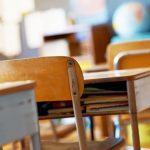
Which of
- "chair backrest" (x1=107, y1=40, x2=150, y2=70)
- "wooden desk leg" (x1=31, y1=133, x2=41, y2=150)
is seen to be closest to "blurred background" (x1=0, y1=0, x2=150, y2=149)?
"chair backrest" (x1=107, y1=40, x2=150, y2=70)

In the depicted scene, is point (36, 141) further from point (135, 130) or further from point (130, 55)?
point (130, 55)

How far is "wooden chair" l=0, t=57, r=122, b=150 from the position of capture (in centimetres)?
148

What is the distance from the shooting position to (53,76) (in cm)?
151

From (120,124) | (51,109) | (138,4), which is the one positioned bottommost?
(120,124)

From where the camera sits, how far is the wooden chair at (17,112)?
3.86 ft

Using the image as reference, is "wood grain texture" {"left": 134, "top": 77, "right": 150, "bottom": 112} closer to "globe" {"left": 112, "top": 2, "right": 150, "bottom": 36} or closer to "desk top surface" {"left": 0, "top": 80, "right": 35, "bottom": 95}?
"desk top surface" {"left": 0, "top": 80, "right": 35, "bottom": 95}

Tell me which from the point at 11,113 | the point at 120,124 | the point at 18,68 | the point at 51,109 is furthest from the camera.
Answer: the point at 120,124

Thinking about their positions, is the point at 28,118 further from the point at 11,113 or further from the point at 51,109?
the point at 51,109

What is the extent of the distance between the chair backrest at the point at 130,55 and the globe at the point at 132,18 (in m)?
2.00

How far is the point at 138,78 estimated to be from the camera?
5.13ft

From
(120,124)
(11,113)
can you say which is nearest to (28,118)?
(11,113)

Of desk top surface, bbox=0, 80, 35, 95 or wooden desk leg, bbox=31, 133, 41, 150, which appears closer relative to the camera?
desk top surface, bbox=0, 80, 35, 95

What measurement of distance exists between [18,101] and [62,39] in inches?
153

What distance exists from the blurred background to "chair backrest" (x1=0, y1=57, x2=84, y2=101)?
2.90m
